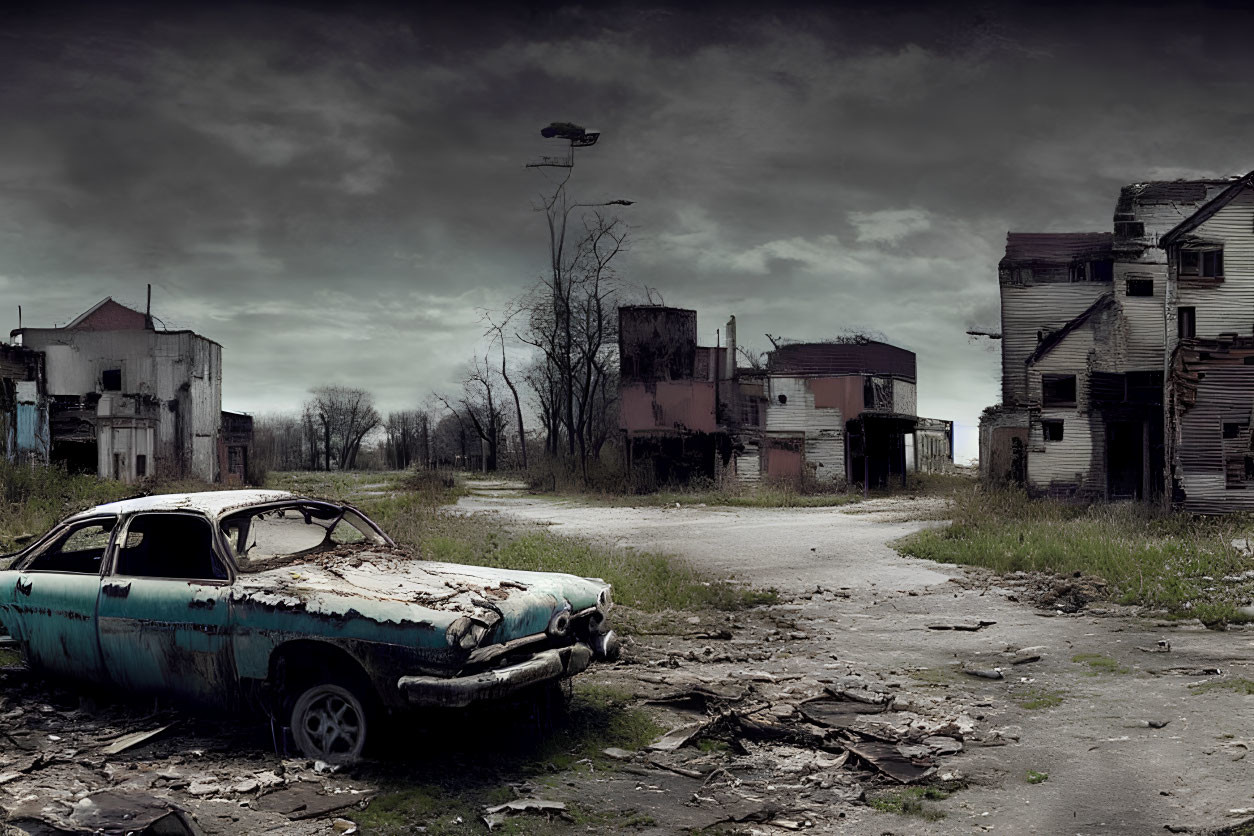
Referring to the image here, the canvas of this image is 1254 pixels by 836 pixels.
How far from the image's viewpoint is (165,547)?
655 centimetres

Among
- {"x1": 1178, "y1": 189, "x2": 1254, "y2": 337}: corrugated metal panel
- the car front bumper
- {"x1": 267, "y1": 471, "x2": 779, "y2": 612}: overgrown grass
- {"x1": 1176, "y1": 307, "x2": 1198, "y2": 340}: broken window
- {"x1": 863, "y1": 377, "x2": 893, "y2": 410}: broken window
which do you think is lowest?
{"x1": 267, "y1": 471, "x2": 779, "y2": 612}: overgrown grass

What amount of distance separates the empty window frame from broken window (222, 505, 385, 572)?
24481 millimetres

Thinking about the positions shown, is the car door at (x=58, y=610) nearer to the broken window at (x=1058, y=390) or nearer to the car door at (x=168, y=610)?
the car door at (x=168, y=610)

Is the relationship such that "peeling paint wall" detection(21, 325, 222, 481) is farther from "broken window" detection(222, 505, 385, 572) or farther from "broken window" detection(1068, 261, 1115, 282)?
"broken window" detection(222, 505, 385, 572)

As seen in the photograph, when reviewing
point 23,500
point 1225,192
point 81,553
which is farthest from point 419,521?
point 1225,192

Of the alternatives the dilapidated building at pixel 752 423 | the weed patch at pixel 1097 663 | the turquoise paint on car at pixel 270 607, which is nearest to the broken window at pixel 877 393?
the dilapidated building at pixel 752 423

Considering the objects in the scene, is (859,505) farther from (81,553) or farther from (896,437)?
(81,553)

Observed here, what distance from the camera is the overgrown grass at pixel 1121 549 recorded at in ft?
39.4

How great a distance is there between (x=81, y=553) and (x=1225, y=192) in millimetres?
26180

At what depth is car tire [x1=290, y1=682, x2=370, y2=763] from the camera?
553 cm

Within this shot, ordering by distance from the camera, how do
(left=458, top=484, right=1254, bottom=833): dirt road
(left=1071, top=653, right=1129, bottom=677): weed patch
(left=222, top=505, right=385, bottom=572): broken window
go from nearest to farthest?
(left=458, top=484, right=1254, bottom=833): dirt road
(left=222, top=505, right=385, bottom=572): broken window
(left=1071, top=653, right=1129, bottom=677): weed patch

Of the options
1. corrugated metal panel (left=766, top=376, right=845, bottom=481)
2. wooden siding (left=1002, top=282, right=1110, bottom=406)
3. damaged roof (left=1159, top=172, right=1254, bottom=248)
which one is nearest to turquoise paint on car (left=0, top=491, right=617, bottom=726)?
damaged roof (left=1159, top=172, right=1254, bottom=248)

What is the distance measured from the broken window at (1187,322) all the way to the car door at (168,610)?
25.2 metres

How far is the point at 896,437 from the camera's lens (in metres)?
46.4
